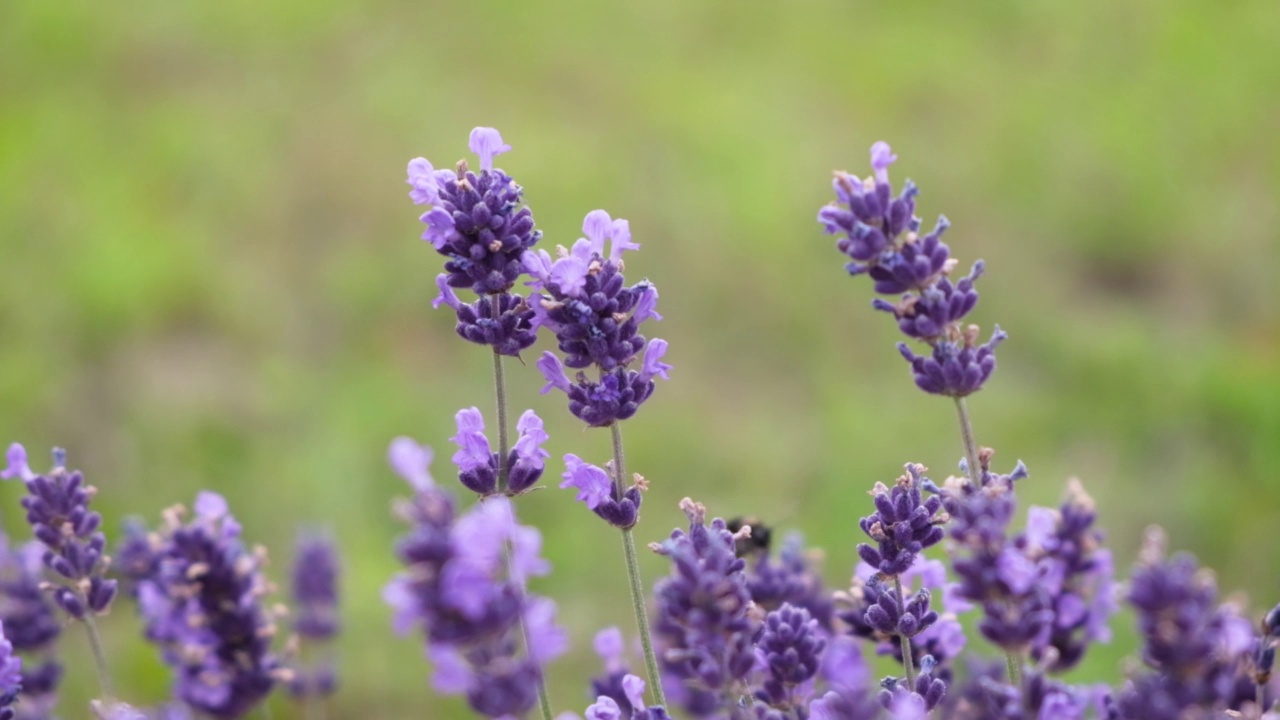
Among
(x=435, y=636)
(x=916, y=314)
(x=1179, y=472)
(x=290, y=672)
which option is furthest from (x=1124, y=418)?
(x=435, y=636)

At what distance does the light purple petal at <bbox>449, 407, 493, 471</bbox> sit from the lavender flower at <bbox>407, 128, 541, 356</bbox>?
0.09 meters

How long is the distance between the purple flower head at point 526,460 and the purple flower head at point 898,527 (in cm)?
36

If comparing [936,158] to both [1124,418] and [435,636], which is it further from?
[435,636]

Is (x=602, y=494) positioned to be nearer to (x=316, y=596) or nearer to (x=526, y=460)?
(x=526, y=460)

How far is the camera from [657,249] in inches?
167

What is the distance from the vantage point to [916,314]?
1.23 metres

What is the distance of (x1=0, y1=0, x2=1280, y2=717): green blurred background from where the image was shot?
12.2 ft

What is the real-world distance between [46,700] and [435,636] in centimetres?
112

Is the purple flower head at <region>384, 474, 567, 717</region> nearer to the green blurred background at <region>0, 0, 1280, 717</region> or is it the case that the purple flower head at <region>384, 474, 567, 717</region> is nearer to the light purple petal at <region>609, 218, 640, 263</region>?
the light purple petal at <region>609, 218, 640, 263</region>

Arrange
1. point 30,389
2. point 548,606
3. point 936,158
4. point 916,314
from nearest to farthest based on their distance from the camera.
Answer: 1. point 548,606
2. point 916,314
3. point 30,389
4. point 936,158

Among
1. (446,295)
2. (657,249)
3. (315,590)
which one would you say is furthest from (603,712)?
(657,249)

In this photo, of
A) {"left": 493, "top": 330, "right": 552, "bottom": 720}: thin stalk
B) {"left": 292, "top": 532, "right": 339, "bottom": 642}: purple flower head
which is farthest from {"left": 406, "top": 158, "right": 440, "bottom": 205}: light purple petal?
{"left": 292, "top": 532, "right": 339, "bottom": 642}: purple flower head

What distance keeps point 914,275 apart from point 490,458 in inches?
19.1

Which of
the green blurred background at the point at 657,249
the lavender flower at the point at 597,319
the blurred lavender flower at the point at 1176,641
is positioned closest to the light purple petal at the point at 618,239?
the lavender flower at the point at 597,319
